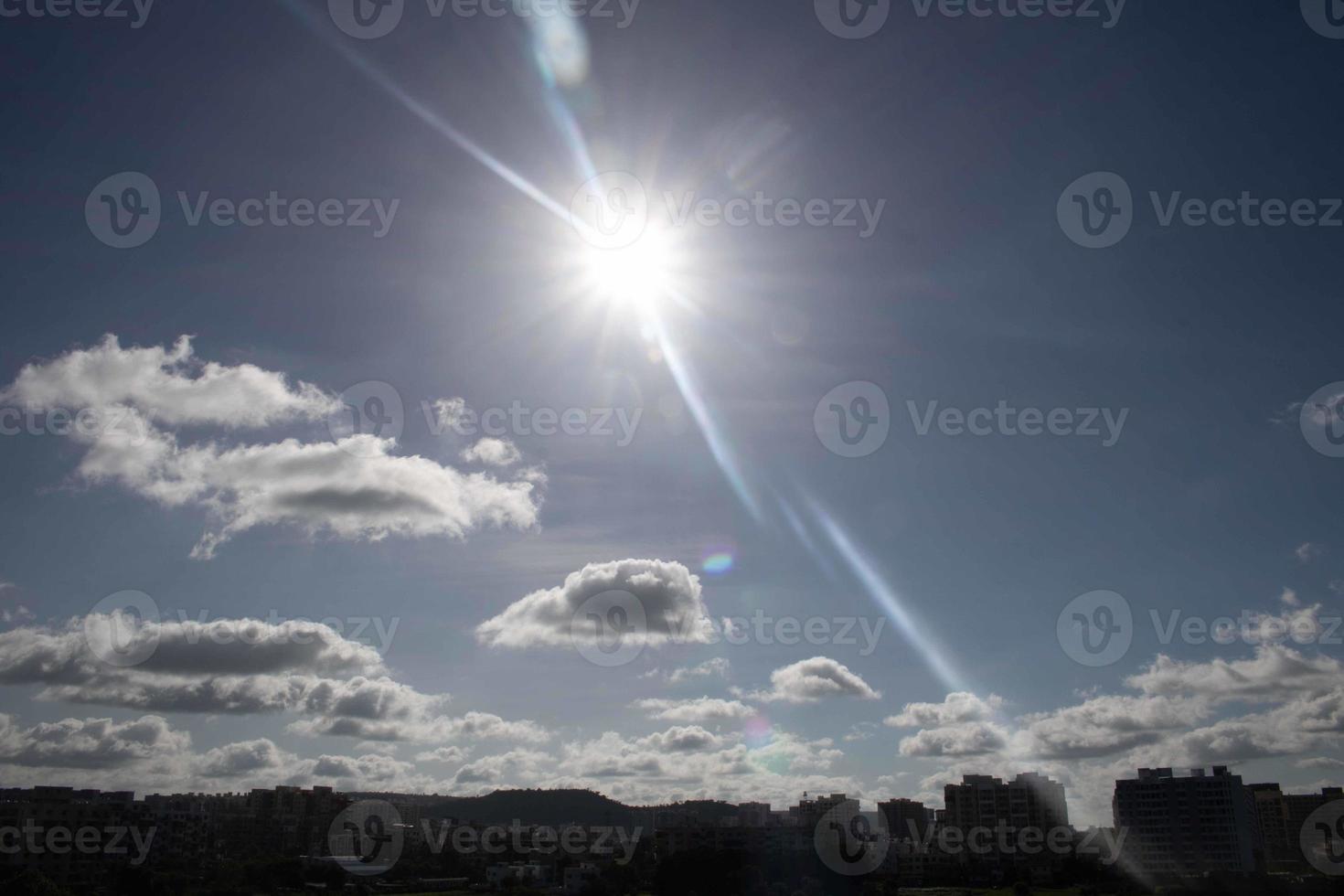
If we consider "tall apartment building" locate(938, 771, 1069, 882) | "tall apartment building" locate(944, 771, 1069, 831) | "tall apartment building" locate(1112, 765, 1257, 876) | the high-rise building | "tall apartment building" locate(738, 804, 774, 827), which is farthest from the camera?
"tall apartment building" locate(738, 804, 774, 827)

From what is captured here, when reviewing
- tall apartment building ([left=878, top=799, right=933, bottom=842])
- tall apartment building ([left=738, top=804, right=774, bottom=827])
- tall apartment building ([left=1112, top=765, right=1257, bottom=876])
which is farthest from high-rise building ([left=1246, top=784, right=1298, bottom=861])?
tall apartment building ([left=738, top=804, right=774, bottom=827])

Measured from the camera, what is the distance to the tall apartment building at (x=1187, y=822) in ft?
385

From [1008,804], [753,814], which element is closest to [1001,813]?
[1008,804]

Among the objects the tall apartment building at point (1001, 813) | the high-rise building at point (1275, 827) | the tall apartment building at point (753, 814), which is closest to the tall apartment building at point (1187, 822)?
the tall apartment building at point (1001, 813)

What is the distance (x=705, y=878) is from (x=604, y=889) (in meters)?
9.88

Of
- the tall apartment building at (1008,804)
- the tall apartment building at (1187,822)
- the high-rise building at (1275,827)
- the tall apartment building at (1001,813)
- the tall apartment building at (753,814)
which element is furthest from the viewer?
the tall apartment building at (753,814)

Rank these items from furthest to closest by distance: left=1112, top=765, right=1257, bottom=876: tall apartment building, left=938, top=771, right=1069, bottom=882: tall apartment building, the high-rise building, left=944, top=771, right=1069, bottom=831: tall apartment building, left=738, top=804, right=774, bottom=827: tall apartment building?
left=738, top=804, right=774, bottom=827: tall apartment building < the high-rise building < left=944, top=771, right=1069, bottom=831: tall apartment building < left=938, top=771, right=1069, bottom=882: tall apartment building < left=1112, top=765, right=1257, bottom=876: tall apartment building

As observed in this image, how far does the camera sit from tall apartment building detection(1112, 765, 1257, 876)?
11750 cm

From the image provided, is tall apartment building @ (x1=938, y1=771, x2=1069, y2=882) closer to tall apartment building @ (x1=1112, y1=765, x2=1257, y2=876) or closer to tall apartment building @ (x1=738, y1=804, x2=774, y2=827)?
tall apartment building @ (x1=1112, y1=765, x2=1257, y2=876)

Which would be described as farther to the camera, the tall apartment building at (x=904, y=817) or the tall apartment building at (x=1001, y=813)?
the tall apartment building at (x=904, y=817)

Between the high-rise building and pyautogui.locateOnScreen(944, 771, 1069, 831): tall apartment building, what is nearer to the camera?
pyautogui.locateOnScreen(944, 771, 1069, 831): tall apartment building

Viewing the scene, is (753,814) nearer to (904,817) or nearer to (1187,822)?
(904,817)

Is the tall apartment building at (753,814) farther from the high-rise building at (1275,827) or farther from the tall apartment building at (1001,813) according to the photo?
the high-rise building at (1275,827)

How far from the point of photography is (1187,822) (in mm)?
121125
